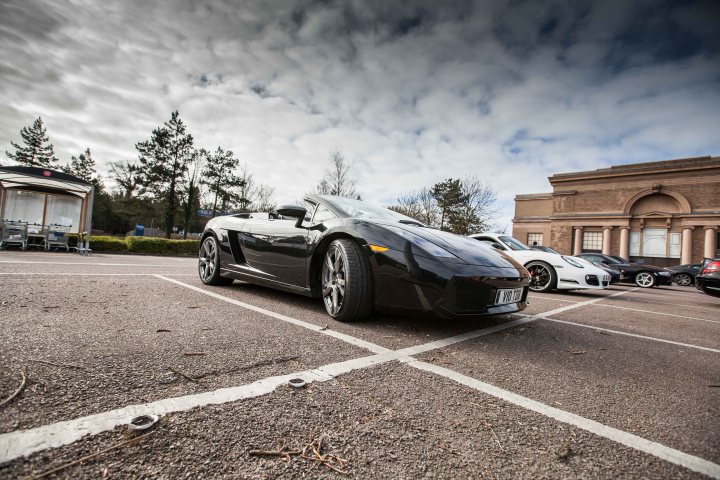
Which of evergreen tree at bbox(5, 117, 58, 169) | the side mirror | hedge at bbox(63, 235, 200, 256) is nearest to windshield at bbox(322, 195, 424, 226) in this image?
the side mirror

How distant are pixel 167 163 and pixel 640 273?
1367 inches

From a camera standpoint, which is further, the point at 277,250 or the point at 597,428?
the point at 277,250

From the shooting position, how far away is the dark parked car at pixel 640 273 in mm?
13609

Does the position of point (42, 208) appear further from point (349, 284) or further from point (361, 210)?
point (349, 284)

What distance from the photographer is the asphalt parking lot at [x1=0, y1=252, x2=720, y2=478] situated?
104 cm

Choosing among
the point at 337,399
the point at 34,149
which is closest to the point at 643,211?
the point at 337,399

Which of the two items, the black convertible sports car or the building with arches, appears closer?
the black convertible sports car

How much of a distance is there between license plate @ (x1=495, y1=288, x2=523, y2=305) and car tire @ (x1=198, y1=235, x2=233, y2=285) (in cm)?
346

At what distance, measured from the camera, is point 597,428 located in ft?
4.38

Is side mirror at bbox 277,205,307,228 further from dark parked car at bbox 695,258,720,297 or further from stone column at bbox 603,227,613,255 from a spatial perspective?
stone column at bbox 603,227,613,255

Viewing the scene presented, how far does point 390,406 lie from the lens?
1421 millimetres

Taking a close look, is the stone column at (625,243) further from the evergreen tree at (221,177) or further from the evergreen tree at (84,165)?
the evergreen tree at (84,165)

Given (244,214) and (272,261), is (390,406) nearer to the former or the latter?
(272,261)

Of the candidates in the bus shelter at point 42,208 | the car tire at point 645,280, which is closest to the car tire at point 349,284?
the bus shelter at point 42,208
